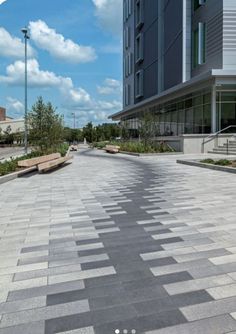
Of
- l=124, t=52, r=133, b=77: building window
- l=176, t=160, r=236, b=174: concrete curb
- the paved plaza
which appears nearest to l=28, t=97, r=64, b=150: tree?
l=176, t=160, r=236, b=174: concrete curb

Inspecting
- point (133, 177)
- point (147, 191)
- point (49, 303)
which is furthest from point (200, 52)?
point (49, 303)

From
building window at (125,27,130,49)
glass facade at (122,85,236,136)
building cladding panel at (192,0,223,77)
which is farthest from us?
building window at (125,27,130,49)

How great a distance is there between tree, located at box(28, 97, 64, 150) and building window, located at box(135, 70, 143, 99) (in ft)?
113

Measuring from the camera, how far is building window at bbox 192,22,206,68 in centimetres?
3416

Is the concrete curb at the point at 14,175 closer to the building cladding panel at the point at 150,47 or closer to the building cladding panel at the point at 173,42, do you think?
the building cladding panel at the point at 173,42

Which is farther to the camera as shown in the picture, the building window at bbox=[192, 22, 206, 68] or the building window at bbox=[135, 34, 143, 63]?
the building window at bbox=[135, 34, 143, 63]

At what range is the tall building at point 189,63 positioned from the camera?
1180 inches

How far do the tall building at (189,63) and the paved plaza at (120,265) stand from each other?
2142 centimetres

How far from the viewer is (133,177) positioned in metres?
14.6

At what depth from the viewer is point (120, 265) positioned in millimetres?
4906

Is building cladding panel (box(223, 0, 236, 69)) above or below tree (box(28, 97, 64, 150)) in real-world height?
above

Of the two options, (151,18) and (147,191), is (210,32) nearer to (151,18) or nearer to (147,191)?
(151,18)

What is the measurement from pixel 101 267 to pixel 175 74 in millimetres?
38063

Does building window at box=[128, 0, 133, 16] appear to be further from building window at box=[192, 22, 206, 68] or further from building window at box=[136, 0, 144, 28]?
building window at box=[192, 22, 206, 68]
